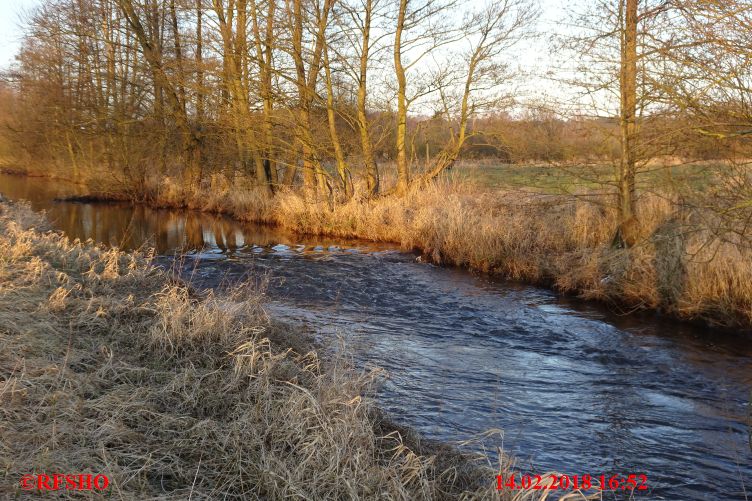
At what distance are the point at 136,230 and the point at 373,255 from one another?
7.93m

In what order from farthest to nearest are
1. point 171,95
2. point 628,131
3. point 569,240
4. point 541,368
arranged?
point 171,95 → point 569,240 → point 628,131 → point 541,368

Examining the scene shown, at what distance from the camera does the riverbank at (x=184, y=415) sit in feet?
10.2

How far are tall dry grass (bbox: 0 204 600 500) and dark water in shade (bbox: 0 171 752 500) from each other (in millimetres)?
1040

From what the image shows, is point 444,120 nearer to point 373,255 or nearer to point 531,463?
point 373,255

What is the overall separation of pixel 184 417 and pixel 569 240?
8816 millimetres

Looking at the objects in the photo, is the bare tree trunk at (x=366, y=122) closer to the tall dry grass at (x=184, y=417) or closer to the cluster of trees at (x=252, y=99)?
the cluster of trees at (x=252, y=99)

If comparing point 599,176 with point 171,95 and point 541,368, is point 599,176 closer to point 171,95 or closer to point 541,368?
point 541,368

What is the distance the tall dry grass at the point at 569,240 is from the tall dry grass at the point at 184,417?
4702 mm

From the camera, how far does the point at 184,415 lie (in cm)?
378

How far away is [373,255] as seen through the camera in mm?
13164

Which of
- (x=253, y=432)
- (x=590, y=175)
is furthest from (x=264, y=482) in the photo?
(x=590, y=175)
